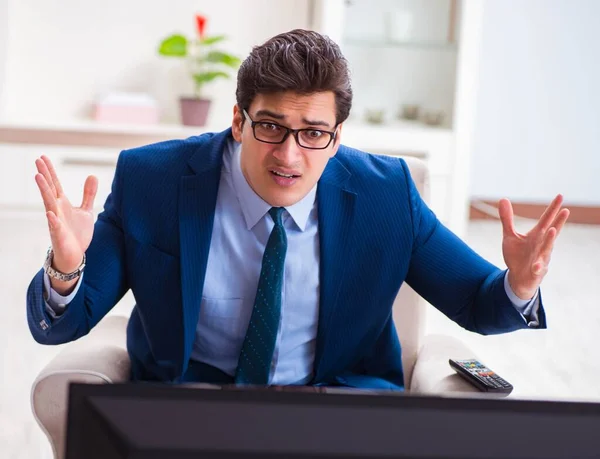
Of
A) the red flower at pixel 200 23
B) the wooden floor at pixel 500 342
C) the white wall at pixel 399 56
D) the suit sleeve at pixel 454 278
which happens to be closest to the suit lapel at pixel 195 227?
the suit sleeve at pixel 454 278

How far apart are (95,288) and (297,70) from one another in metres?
0.50

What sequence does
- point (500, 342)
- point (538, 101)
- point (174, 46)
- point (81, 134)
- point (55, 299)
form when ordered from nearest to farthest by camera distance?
point (55, 299) < point (500, 342) < point (81, 134) < point (174, 46) < point (538, 101)

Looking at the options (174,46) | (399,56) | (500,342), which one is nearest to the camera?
(500,342)

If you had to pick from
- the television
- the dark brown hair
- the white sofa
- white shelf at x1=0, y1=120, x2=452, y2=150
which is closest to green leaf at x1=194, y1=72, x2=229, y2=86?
white shelf at x1=0, y1=120, x2=452, y2=150

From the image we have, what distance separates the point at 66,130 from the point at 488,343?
7.35 ft

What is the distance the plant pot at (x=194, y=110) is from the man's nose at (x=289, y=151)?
3019mm

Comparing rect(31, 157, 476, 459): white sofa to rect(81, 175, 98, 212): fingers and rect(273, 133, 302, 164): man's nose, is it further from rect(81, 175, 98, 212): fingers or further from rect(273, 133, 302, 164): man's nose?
rect(273, 133, 302, 164): man's nose

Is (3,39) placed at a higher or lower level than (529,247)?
higher

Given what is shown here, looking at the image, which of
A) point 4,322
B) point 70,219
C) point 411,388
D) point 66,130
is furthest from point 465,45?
point 70,219

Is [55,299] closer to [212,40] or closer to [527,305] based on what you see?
[527,305]

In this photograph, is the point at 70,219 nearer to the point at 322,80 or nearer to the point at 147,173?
the point at 147,173

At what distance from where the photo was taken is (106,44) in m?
4.65

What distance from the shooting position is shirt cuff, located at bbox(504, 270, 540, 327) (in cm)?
145

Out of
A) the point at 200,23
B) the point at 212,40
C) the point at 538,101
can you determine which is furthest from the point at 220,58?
the point at 538,101
